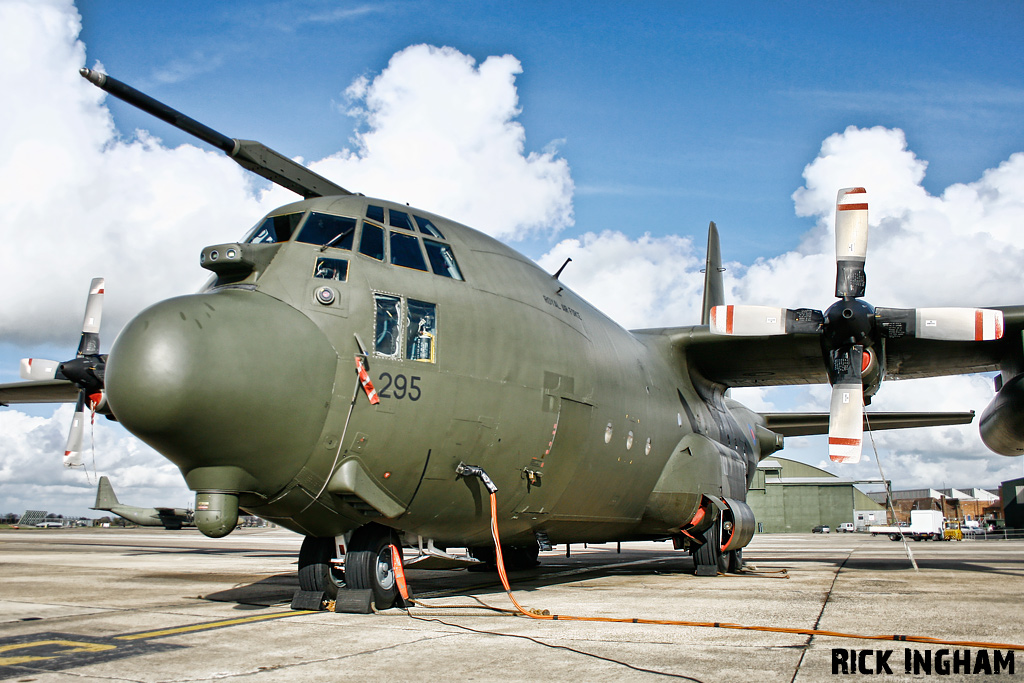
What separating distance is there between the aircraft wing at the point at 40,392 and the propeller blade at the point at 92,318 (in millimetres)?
2480

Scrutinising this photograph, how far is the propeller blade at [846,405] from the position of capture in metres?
12.0

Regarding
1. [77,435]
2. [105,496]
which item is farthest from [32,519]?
[77,435]

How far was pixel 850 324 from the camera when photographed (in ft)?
40.0

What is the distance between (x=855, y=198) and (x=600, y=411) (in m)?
6.04

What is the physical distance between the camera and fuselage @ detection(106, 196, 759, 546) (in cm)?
638

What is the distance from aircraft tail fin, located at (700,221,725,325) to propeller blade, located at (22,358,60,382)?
1623 cm

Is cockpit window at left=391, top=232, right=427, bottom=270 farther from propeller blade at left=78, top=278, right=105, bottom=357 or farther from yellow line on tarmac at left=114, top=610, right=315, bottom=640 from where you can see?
propeller blade at left=78, top=278, right=105, bottom=357

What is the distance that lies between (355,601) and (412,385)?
2316mm

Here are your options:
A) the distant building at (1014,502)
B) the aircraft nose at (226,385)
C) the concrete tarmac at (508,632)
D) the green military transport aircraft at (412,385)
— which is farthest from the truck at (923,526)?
the aircraft nose at (226,385)

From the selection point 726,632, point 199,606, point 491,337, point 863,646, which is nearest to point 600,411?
point 491,337

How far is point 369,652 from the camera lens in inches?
222

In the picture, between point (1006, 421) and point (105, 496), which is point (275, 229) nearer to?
point (1006, 421)

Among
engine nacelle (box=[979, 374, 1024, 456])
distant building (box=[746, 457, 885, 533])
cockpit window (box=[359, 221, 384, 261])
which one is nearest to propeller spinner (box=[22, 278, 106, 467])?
cockpit window (box=[359, 221, 384, 261])

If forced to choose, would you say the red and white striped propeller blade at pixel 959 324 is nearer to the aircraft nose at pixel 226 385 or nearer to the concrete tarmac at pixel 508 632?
the concrete tarmac at pixel 508 632
